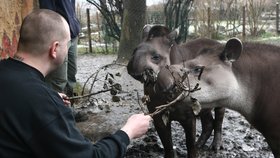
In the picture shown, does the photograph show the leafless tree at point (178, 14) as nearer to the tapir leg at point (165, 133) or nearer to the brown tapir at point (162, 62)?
the brown tapir at point (162, 62)

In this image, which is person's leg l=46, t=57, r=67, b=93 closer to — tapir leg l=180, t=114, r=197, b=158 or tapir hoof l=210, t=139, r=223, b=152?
tapir leg l=180, t=114, r=197, b=158

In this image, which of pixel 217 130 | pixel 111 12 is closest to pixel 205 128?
pixel 217 130

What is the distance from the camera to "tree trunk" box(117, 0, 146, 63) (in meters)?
13.1

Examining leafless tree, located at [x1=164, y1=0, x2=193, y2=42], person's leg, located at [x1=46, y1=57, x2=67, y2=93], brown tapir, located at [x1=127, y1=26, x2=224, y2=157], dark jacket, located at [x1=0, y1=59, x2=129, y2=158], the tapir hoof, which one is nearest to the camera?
dark jacket, located at [x1=0, y1=59, x2=129, y2=158]

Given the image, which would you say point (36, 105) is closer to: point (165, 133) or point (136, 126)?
point (136, 126)

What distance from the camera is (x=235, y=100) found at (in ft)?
14.3

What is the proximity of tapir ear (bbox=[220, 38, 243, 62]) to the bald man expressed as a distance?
195cm

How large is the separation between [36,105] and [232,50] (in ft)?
7.58

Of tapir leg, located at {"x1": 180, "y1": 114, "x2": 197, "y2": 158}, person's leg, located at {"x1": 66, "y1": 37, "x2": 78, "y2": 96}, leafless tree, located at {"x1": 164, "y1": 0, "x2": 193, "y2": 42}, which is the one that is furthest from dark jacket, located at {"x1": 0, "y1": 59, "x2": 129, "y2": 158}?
leafless tree, located at {"x1": 164, "y1": 0, "x2": 193, "y2": 42}

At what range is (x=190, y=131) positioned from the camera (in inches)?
190

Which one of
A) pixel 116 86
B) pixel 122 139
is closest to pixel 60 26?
pixel 122 139

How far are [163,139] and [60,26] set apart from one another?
2521 mm

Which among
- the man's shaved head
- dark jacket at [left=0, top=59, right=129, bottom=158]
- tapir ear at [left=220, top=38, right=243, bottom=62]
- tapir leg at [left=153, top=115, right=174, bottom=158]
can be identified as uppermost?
the man's shaved head

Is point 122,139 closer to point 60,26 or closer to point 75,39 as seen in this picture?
point 60,26
